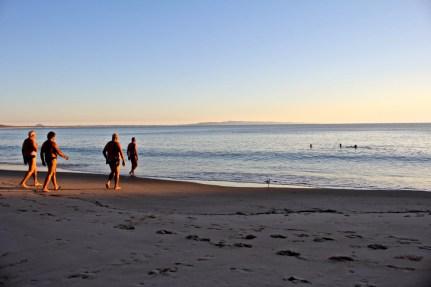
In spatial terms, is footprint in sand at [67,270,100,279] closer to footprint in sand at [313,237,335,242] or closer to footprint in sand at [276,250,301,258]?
footprint in sand at [276,250,301,258]

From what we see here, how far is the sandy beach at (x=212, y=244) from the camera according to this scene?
4.16 m

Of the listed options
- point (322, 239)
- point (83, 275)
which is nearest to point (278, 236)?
point (322, 239)

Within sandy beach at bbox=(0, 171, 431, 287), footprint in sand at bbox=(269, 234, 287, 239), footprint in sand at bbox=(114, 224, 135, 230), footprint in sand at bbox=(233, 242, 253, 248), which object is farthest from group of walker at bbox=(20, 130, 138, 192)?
footprint in sand at bbox=(233, 242, 253, 248)

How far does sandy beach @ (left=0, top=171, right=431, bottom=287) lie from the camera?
4156mm

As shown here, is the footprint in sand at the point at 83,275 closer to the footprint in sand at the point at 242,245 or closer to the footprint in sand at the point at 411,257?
the footprint in sand at the point at 242,245

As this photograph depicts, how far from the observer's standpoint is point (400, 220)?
7387 millimetres

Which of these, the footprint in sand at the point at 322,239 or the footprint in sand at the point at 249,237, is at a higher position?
the footprint in sand at the point at 322,239

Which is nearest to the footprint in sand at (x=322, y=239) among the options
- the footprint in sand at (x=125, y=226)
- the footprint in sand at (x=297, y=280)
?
the footprint in sand at (x=297, y=280)

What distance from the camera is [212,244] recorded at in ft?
18.0

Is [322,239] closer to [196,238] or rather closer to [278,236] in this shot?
[278,236]

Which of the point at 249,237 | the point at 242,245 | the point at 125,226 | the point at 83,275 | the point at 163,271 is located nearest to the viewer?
the point at 83,275

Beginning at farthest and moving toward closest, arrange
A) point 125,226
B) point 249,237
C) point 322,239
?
point 125,226
point 249,237
point 322,239

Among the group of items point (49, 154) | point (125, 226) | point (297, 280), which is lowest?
point (125, 226)

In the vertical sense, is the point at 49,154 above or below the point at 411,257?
above
